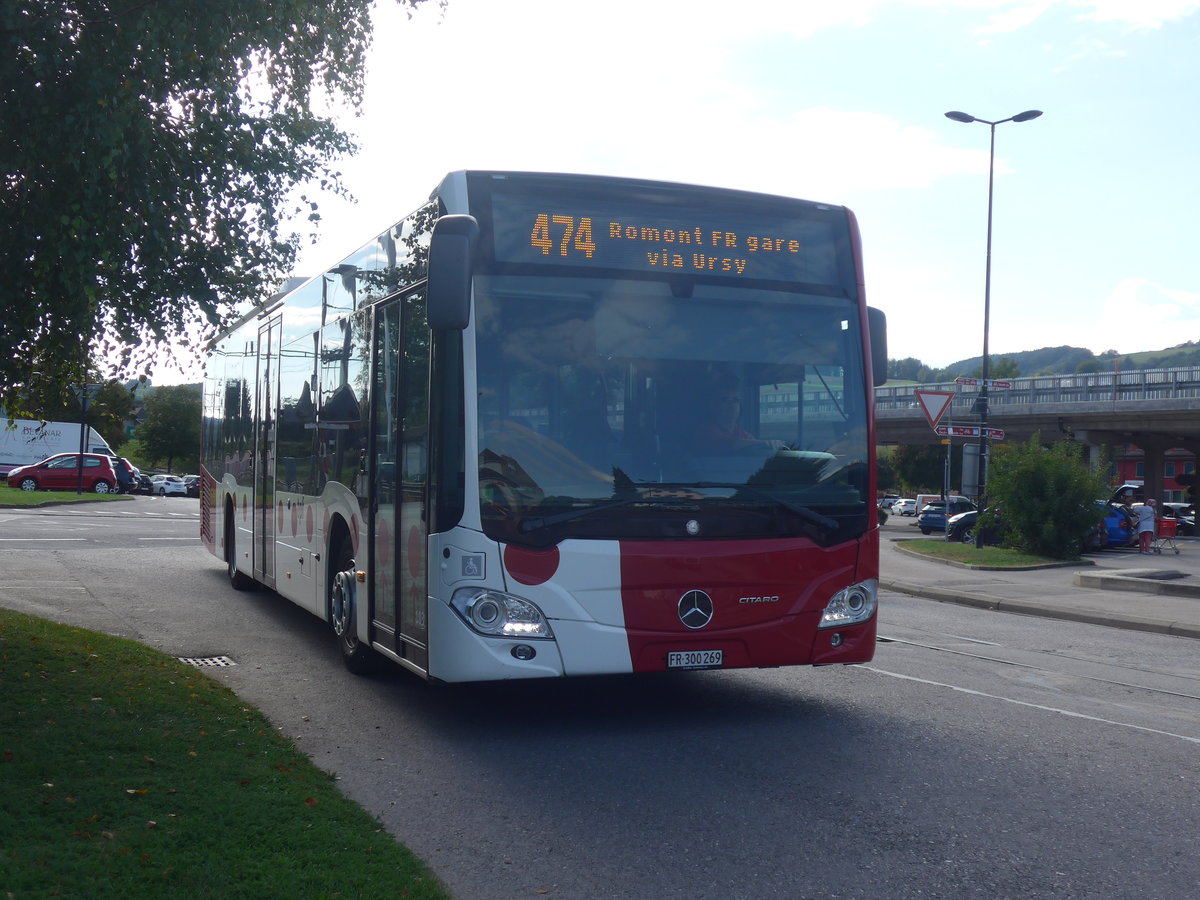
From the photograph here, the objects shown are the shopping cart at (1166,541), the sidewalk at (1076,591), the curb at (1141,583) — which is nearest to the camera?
the sidewalk at (1076,591)

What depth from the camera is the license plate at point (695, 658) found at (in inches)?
296

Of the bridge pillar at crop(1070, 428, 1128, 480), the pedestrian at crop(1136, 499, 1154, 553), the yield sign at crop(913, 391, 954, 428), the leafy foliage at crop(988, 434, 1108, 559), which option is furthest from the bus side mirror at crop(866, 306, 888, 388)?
the bridge pillar at crop(1070, 428, 1128, 480)

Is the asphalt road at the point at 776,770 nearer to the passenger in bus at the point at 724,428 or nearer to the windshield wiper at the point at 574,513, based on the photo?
the windshield wiper at the point at 574,513

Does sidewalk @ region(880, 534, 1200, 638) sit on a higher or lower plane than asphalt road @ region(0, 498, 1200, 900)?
lower

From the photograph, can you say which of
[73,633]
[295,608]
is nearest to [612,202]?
[73,633]

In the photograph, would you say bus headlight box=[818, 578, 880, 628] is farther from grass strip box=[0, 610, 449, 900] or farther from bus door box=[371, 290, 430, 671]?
grass strip box=[0, 610, 449, 900]

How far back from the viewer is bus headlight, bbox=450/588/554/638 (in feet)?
23.9

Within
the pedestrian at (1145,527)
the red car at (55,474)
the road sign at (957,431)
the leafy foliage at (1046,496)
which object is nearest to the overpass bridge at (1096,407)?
the pedestrian at (1145,527)

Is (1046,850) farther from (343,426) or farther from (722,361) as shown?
(343,426)

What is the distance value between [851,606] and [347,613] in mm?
3860

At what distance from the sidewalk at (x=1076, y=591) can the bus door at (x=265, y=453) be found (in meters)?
10.4

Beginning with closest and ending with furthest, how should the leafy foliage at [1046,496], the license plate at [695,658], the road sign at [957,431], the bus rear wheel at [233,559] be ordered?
1. the license plate at [695,658]
2. the bus rear wheel at [233,559]
3. the road sign at [957,431]
4. the leafy foliage at [1046,496]

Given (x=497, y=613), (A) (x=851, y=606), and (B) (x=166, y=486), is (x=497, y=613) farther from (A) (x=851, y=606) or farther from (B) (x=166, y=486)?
(B) (x=166, y=486)

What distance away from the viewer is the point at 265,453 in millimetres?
12969
